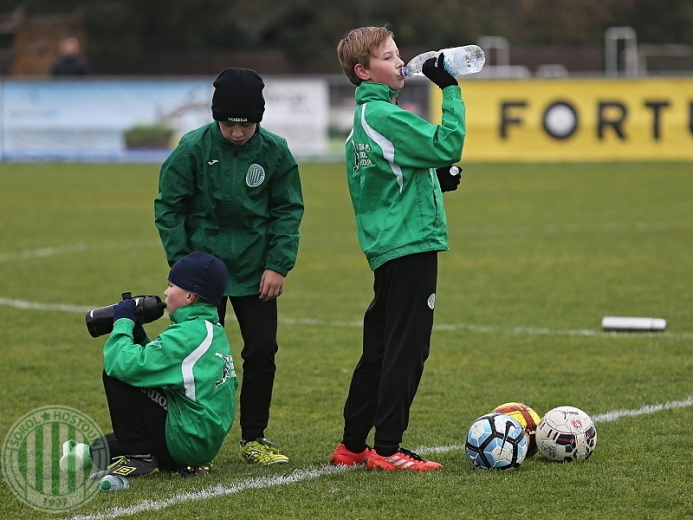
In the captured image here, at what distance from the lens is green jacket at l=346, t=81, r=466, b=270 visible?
491 cm

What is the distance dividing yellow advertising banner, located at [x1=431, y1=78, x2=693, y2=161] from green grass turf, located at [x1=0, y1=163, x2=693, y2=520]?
581cm

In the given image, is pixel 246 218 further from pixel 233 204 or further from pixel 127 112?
pixel 127 112

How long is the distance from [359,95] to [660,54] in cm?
3301

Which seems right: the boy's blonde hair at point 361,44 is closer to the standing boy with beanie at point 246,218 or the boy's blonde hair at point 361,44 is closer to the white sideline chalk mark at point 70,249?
the standing boy with beanie at point 246,218

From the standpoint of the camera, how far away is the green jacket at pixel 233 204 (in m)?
5.54

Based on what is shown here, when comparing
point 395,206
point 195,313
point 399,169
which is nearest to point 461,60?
point 399,169

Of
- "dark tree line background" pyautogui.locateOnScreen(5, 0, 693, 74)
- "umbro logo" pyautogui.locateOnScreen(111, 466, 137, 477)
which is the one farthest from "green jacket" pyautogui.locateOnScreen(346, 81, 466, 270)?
"dark tree line background" pyautogui.locateOnScreen(5, 0, 693, 74)

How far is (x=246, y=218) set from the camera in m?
5.62

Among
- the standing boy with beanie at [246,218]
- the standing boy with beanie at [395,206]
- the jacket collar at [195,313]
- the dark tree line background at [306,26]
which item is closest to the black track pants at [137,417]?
the jacket collar at [195,313]

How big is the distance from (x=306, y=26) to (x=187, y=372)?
1587 inches

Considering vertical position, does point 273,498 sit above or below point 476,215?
below

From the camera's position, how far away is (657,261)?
39.8ft

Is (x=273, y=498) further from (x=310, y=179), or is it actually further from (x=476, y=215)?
(x=310, y=179)

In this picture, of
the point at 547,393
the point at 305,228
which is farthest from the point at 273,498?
the point at 305,228
